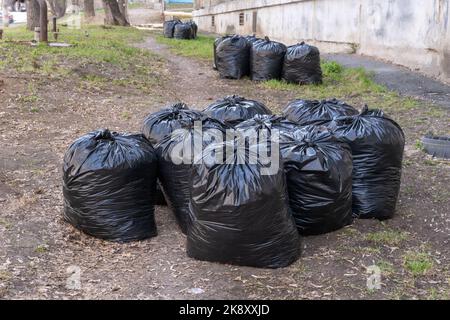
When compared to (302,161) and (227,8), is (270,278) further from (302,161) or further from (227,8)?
(227,8)

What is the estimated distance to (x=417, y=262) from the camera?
11.2ft

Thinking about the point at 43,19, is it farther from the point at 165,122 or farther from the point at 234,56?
the point at 165,122

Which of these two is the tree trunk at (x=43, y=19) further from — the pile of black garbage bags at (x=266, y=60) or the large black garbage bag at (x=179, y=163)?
the large black garbage bag at (x=179, y=163)

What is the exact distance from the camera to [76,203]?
3.75 meters

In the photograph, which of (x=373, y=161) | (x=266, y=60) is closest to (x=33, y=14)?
(x=266, y=60)

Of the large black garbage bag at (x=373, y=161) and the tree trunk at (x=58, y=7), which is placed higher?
the tree trunk at (x=58, y=7)

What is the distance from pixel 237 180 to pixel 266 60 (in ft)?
23.6

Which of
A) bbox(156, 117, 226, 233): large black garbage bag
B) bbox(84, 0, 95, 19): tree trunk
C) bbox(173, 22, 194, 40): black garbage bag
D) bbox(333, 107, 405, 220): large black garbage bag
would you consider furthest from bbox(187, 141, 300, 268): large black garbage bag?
bbox(84, 0, 95, 19): tree trunk

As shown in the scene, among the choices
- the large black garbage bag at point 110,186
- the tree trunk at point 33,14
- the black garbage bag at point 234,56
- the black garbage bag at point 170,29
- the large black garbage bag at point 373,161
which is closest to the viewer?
the large black garbage bag at point 110,186

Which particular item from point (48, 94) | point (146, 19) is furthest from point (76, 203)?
point (146, 19)

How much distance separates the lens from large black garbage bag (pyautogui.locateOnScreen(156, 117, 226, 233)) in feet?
12.5

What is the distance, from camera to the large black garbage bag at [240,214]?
317cm

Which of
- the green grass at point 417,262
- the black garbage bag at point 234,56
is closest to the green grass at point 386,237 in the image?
the green grass at point 417,262

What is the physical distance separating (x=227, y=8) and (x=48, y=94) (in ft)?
63.1
